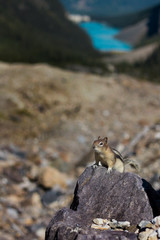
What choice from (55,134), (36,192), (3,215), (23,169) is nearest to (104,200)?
(3,215)

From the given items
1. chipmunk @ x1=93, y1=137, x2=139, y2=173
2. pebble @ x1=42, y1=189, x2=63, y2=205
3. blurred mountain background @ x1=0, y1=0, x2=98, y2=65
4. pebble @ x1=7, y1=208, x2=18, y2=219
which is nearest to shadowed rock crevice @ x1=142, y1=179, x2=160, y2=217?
chipmunk @ x1=93, y1=137, x2=139, y2=173

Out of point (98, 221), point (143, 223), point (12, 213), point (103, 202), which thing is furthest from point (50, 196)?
point (143, 223)

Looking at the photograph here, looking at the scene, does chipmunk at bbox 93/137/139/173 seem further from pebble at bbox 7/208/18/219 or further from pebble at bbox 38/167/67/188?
pebble at bbox 38/167/67/188

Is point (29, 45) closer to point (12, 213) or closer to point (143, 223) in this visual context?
point (12, 213)

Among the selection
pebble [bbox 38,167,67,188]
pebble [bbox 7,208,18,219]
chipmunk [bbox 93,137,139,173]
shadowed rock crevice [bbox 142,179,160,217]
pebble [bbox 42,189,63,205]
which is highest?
pebble [bbox 38,167,67,188]

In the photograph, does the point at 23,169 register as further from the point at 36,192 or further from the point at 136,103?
the point at 136,103

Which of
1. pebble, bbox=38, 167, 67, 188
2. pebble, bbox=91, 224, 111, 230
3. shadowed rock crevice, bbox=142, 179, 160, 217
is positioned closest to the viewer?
pebble, bbox=91, 224, 111, 230

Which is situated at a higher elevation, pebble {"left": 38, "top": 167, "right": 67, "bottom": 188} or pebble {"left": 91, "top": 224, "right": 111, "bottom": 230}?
pebble {"left": 38, "top": 167, "right": 67, "bottom": 188}

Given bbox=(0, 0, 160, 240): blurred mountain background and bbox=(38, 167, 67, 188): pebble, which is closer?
bbox=(0, 0, 160, 240): blurred mountain background

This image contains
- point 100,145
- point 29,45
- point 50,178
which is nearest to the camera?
point 100,145
